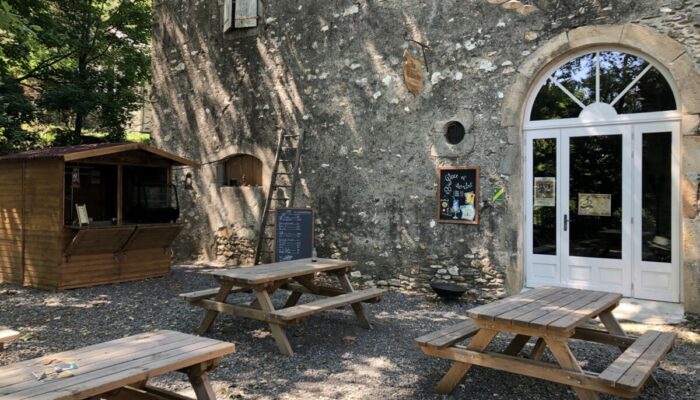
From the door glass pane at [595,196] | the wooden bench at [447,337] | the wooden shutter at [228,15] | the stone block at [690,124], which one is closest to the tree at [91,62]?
the wooden shutter at [228,15]

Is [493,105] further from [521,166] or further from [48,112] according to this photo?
[48,112]

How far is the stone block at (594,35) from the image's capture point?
5.82 m

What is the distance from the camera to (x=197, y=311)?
19.5 ft

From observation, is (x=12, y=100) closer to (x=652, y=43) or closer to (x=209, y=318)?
(x=209, y=318)

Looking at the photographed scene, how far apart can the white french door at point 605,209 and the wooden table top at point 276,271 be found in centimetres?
268

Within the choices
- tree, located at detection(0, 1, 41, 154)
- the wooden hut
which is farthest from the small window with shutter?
tree, located at detection(0, 1, 41, 154)

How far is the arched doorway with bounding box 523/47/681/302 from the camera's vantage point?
18.8 feet

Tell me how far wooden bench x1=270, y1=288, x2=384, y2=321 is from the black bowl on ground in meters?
1.50

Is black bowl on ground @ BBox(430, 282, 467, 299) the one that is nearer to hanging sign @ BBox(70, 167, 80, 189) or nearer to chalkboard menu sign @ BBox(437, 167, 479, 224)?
chalkboard menu sign @ BBox(437, 167, 479, 224)

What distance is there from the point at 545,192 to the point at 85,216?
6016 mm

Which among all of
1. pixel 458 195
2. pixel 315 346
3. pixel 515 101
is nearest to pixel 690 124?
pixel 515 101

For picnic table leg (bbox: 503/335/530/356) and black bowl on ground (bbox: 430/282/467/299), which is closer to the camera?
picnic table leg (bbox: 503/335/530/356)

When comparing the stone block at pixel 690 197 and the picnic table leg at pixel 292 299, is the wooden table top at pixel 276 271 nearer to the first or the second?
the picnic table leg at pixel 292 299

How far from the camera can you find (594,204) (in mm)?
6109
